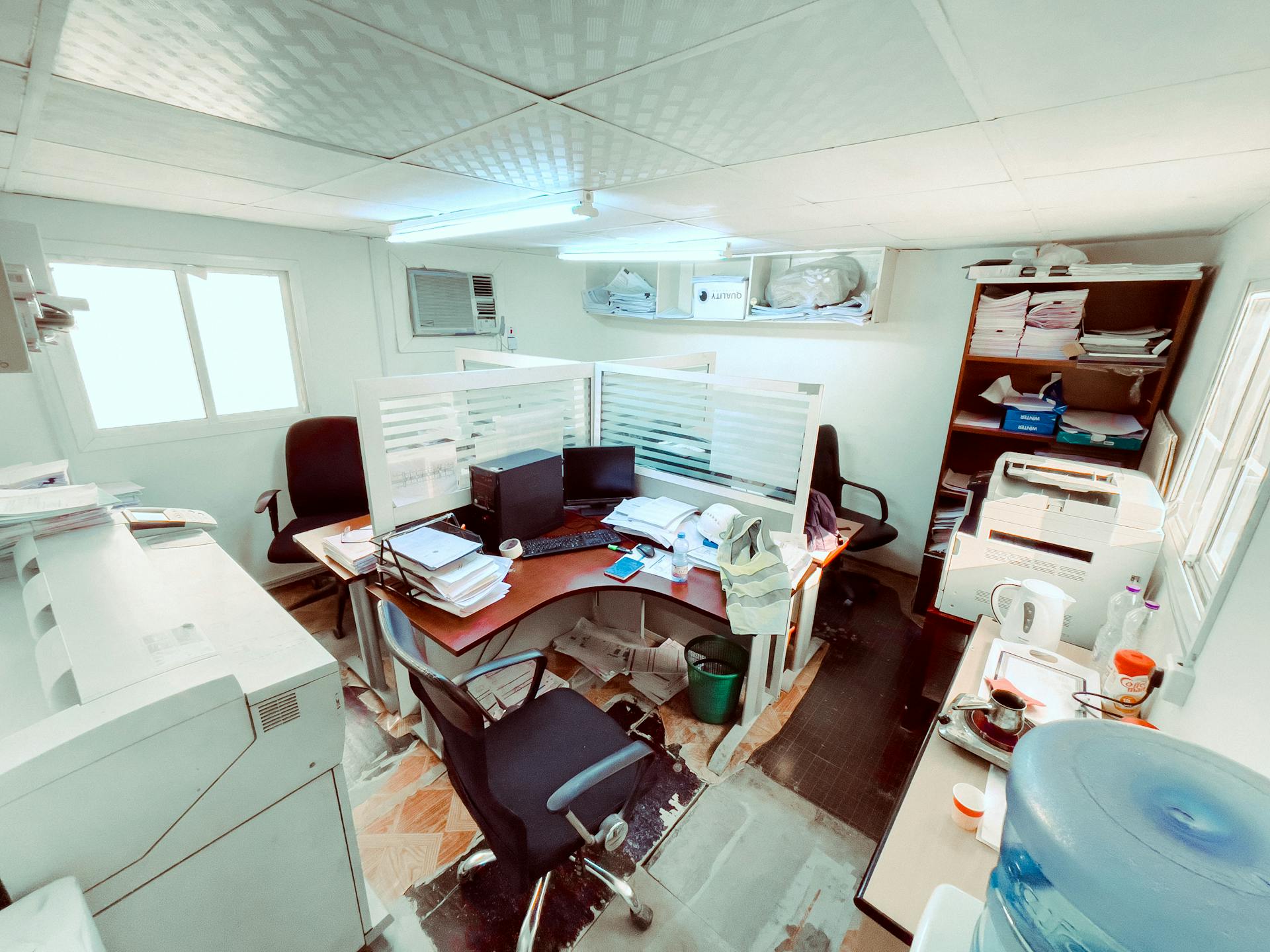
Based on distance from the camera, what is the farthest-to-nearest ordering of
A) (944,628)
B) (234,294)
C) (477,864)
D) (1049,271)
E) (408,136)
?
1. (234,294)
2. (1049,271)
3. (944,628)
4. (477,864)
5. (408,136)

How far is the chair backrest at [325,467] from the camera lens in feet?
9.86

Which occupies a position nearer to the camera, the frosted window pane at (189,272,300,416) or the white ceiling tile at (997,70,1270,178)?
the white ceiling tile at (997,70,1270,178)

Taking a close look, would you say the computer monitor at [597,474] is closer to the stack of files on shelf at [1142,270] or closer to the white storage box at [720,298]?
the white storage box at [720,298]

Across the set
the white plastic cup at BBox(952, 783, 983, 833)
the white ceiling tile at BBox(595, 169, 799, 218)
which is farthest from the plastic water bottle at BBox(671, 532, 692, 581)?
the white ceiling tile at BBox(595, 169, 799, 218)

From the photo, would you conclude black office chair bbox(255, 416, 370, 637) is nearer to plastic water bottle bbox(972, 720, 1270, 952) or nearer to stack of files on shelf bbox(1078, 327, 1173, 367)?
plastic water bottle bbox(972, 720, 1270, 952)

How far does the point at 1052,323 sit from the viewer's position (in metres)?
2.42

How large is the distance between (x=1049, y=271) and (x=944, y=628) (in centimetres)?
174

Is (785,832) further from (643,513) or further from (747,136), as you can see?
(747,136)

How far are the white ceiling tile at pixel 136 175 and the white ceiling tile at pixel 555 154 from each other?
917 mm

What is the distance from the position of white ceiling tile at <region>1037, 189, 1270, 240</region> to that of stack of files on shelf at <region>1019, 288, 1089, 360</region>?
275mm

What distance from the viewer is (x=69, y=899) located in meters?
0.87

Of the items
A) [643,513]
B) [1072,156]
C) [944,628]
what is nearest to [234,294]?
[643,513]

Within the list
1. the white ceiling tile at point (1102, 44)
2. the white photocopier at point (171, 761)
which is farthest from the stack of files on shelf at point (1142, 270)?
the white photocopier at point (171, 761)

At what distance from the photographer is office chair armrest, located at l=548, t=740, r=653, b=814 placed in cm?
122
